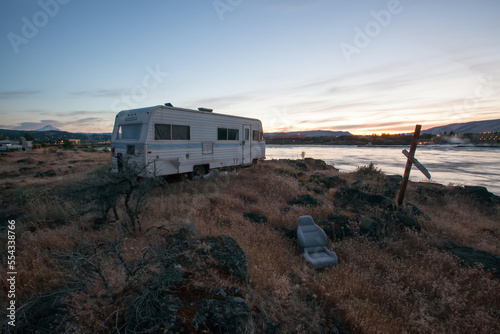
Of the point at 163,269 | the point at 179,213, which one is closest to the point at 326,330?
the point at 163,269

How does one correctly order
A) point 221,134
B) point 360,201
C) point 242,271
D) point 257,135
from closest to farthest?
point 242,271, point 360,201, point 221,134, point 257,135

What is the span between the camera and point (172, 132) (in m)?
9.30

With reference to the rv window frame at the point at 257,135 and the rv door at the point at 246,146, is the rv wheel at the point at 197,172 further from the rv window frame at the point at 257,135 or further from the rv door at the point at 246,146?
the rv window frame at the point at 257,135

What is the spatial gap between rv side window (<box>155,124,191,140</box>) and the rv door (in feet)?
14.6

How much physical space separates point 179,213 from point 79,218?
7.76 feet

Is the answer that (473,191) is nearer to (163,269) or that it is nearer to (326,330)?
(326,330)

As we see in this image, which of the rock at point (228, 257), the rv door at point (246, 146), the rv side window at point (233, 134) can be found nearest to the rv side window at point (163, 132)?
the rv side window at point (233, 134)

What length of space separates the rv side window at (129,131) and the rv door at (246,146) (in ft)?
20.9

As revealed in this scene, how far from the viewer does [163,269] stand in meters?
2.73

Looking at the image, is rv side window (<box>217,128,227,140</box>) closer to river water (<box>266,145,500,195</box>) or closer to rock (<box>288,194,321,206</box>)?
rock (<box>288,194,321,206</box>)

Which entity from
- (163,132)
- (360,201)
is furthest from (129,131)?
(360,201)

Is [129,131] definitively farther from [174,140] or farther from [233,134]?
[233,134]

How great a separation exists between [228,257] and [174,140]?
717 cm

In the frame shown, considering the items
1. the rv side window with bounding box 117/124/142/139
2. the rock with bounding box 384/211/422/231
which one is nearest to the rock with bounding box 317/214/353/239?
the rock with bounding box 384/211/422/231
